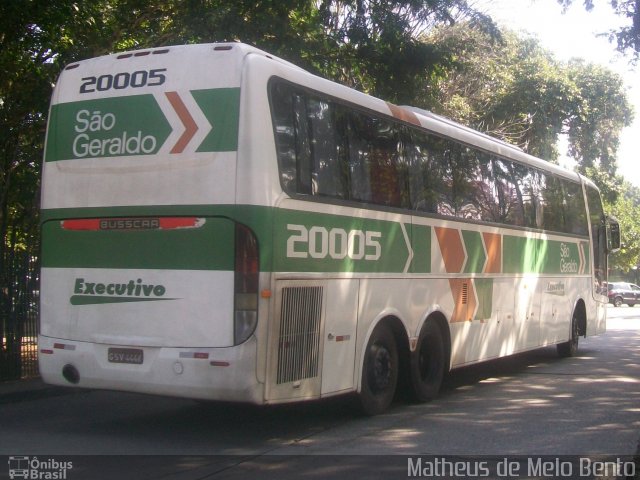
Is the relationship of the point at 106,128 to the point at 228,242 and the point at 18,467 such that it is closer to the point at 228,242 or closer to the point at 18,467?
the point at 228,242

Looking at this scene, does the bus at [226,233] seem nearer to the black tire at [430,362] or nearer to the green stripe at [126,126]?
the green stripe at [126,126]

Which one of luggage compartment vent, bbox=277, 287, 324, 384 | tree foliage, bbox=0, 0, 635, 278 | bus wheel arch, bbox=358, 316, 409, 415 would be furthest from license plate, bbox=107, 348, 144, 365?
tree foliage, bbox=0, 0, 635, 278

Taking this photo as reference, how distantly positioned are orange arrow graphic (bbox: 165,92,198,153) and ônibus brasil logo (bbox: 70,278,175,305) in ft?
4.31

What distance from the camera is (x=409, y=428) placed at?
8570 mm

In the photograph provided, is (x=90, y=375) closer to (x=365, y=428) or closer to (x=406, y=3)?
(x=365, y=428)

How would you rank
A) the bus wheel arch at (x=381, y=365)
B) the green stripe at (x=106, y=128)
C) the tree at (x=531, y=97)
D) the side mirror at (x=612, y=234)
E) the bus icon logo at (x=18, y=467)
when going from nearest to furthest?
the bus icon logo at (x=18, y=467)
the green stripe at (x=106, y=128)
the bus wheel arch at (x=381, y=365)
the side mirror at (x=612, y=234)
the tree at (x=531, y=97)

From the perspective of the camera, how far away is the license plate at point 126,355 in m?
7.45

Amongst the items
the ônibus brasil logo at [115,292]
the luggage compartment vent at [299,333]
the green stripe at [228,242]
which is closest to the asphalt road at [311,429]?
the luggage compartment vent at [299,333]

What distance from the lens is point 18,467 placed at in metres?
6.84

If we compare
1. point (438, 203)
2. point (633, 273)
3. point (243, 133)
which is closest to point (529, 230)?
point (438, 203)

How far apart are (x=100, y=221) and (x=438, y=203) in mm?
4497

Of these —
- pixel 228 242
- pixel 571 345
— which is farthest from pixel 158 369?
pixel 571 345

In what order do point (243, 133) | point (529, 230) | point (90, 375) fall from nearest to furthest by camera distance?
point (243, 133), point (90, 375), point (529, 230)

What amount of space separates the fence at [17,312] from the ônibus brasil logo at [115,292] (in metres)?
3.98
